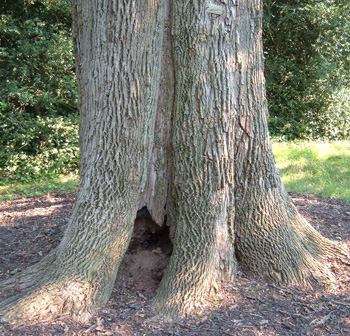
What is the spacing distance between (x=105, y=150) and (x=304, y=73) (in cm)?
1000

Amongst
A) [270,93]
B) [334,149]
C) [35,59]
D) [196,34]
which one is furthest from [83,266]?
[270,93]

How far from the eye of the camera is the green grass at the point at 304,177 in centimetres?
682

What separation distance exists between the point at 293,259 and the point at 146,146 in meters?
1.70

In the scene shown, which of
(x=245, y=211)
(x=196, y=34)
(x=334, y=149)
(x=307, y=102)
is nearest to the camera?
(x=196, y=34)

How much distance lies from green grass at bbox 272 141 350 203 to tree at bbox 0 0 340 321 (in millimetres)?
3459

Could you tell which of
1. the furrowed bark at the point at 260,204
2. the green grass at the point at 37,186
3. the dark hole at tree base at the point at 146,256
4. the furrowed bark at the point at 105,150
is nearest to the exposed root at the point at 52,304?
the furrowed bark at the point at 105,150

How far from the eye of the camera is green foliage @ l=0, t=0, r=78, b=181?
28.2 ft

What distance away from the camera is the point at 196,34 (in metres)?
3.16

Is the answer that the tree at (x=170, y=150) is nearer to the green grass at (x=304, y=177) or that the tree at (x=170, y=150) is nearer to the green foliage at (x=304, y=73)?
the green grass at (x=304, y=177)

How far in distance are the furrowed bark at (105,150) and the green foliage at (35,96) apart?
→ 5.64 metres

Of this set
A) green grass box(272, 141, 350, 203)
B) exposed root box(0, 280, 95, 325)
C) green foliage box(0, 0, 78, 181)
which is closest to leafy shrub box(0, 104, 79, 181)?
green foliage box(0, 0, 78, 181)

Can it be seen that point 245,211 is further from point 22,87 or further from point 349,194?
point 22,87

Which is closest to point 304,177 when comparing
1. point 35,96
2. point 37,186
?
point 37,186

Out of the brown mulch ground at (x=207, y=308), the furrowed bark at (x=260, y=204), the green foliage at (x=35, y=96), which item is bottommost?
the brown mulch ground at (x=207, y=308)
